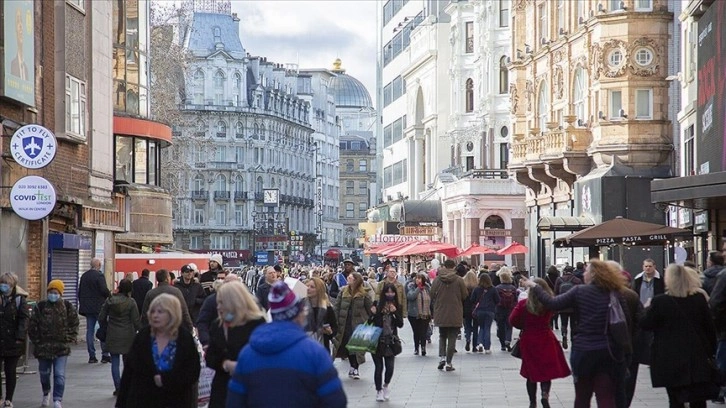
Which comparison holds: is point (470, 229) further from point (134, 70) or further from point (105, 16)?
point (105, 16)

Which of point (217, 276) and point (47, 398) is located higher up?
point (217, 276)

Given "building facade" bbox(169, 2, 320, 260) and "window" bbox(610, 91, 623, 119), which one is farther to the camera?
"building facade" bbox(169, 2, 320, 260)

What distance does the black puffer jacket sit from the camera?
1784cm

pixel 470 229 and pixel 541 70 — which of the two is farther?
pixel 470 229

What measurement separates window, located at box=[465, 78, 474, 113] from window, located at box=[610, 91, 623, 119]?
104ft

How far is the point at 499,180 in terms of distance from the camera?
70.5 metres

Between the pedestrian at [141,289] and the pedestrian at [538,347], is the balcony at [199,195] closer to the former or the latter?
the pedestrian at [141,289]

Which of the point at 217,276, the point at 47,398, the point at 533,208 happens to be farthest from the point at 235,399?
the point at 533,208

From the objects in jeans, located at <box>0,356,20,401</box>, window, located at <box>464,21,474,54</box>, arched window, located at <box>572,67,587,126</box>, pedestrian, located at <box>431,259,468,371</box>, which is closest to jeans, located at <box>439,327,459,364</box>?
pedestrian, located at <box>431,259,468,371</box>

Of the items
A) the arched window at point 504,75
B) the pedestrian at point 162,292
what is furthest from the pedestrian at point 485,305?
the arched window at point 504,75

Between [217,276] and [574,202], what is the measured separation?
29203 mm

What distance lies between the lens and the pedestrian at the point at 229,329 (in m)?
10.0

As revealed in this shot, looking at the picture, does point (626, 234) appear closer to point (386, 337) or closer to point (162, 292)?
point (386, 337)

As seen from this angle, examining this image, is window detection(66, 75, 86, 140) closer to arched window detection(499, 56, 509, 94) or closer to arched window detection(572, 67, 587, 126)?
arched window detection(572, 67, 587, 126)
